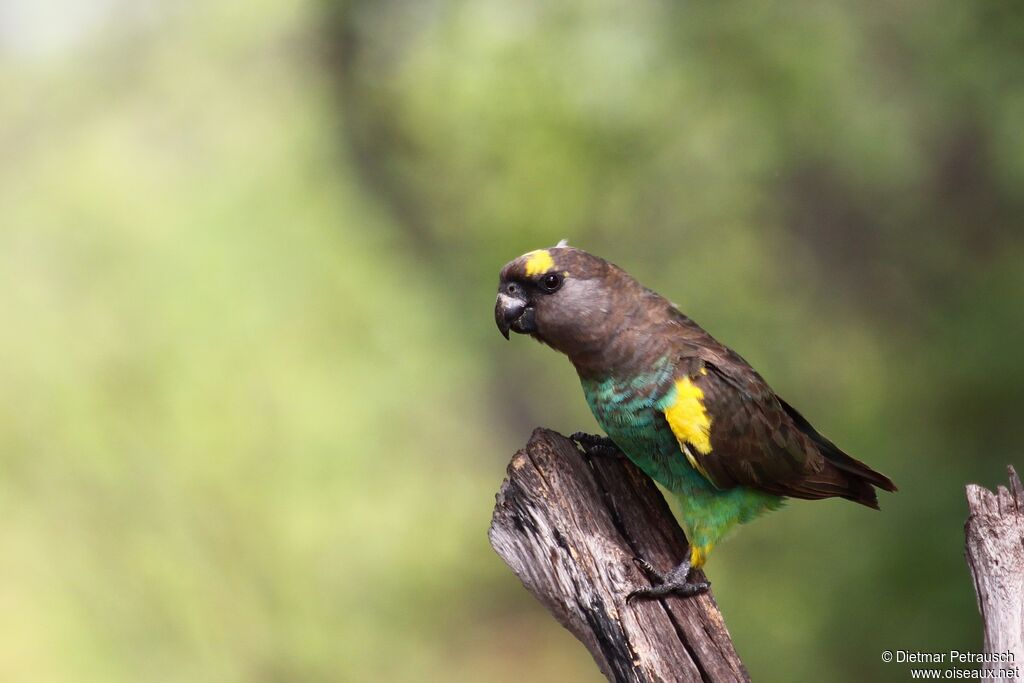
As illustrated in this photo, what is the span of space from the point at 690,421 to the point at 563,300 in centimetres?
48

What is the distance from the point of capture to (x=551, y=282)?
2.64 meters

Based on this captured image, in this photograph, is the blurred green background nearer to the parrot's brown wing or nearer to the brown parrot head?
the parrot's brown wing

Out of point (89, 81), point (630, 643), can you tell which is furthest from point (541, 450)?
point (89, 81)

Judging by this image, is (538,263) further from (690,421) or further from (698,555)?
(698,555)

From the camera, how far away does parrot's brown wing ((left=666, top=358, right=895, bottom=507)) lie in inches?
103

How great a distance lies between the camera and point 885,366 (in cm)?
468

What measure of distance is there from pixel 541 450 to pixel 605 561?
1.07 ft

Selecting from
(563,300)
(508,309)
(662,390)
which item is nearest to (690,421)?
(662,390)

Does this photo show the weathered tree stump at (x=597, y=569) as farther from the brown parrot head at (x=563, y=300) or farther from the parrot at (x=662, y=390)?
the brown parrot head at (x=563, y=300)

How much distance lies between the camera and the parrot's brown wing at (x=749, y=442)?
8.54 feet

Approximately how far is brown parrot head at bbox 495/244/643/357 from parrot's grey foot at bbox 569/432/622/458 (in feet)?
0.80

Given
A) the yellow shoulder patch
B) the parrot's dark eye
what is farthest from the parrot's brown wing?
the parrot's dark eye

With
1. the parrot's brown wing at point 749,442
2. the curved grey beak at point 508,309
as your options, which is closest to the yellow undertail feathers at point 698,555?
the parrot's brown wing at point 749,442

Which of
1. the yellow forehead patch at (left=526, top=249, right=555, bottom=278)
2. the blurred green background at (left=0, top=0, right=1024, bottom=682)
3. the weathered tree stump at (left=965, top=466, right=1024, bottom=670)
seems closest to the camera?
the weathered tree stump at (left=965, top=466, right=1024, bottom=670)
